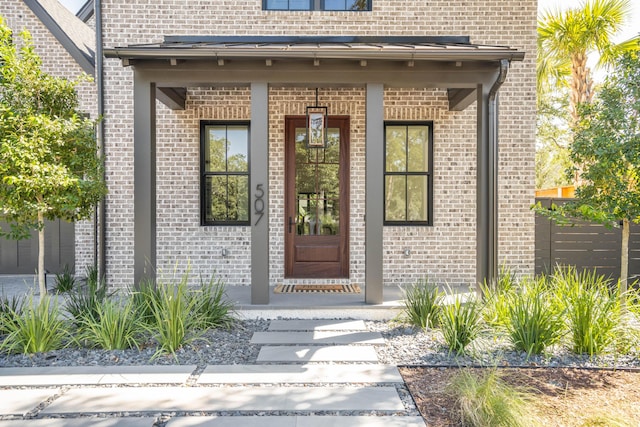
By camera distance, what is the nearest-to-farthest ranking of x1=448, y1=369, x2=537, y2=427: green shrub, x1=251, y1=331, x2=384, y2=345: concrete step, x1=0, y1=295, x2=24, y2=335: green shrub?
x1=448, y1=369, x2=537, y2=427: green shrub → x1=0, y1=295, x2=24, y2=335: green shrub → x1=251, y1=331, x2=384, y2=345: concrete step

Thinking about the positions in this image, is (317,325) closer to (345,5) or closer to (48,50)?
(345,5)

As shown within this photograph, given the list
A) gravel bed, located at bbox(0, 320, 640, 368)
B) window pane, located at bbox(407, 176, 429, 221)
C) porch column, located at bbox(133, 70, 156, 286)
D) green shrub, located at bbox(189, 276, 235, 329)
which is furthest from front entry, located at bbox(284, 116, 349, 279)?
gravel bed, located at bbox(0, 320, 640, 368)

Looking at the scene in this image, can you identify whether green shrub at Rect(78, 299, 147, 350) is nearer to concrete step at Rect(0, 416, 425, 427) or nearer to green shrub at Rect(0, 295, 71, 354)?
green shrub at Rect(0, 295, 71, 354)

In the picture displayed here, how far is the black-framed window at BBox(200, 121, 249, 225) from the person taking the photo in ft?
23.7

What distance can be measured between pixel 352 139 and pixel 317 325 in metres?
3.15

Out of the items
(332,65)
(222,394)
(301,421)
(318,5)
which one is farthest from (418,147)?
(301,421)

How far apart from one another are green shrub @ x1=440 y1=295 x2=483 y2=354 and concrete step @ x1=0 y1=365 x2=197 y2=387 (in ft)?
7.63

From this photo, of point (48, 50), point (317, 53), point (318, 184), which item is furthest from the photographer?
point (48, 50)

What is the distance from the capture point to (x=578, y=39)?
1173cm

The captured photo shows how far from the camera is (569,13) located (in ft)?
38.0

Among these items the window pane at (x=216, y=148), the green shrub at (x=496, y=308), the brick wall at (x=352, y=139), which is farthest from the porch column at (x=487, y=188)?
the window pane at (x=216, y=148)

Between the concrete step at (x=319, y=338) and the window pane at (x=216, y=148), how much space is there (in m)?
3.27

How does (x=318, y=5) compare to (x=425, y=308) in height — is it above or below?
above

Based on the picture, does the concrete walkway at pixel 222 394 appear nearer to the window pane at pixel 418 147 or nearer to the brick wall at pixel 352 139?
the brick wall at pixel 352 139
